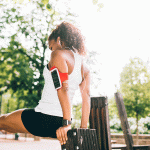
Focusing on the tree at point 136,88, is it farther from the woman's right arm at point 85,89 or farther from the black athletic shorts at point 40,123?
the black athletic shorts at point 40,123

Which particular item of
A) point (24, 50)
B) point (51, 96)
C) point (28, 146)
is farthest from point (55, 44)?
point (24, 50)

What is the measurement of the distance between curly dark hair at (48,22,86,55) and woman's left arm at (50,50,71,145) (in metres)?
0.26

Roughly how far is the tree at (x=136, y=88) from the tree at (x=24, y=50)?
6876mm

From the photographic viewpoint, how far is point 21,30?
17516 mm

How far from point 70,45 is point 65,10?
16.1 meters

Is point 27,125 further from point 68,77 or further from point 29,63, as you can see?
point 29,63

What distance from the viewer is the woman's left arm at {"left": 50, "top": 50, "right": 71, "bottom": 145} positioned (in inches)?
61.7

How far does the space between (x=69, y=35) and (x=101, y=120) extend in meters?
1.58

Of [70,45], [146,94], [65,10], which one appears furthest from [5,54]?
[70,45]

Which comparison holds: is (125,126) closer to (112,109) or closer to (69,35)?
(69,35)

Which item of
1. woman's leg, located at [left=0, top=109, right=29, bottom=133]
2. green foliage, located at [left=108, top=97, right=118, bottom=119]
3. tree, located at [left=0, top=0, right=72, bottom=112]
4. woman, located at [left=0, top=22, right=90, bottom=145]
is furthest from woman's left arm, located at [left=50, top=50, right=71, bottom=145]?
green foliage, located at [left=108, top=97, right=118, bottom=119]

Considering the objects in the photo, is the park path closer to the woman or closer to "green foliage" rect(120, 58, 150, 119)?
"green foliage" rect(120, 58, 150, 119)

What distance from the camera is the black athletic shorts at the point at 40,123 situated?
5.74 feet

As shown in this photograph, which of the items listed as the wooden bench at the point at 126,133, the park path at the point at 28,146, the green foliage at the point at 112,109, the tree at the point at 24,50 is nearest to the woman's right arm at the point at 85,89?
the wooden bench at the point at 126,133
